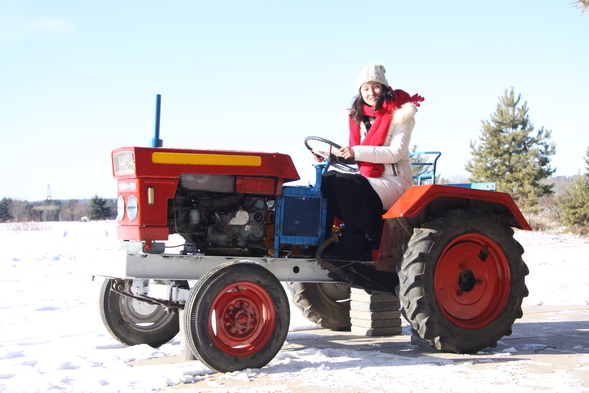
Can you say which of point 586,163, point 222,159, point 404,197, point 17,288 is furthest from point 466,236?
point 586,163

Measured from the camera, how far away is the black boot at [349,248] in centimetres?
504

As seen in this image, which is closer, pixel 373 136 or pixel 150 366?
pixel 150 366

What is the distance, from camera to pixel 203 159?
4.53 meters

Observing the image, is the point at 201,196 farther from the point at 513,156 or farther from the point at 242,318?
the point at 513,156

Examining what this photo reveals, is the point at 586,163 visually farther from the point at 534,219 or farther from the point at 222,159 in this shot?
the point at 222,159

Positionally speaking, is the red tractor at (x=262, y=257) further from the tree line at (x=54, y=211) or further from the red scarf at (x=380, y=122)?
the tree line at (x=54, y=211)

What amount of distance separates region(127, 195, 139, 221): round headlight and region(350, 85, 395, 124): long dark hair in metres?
2.04

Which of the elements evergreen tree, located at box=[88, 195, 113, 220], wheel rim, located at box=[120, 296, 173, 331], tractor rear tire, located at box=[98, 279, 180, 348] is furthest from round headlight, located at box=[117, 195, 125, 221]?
evergreen tree, located at box=[88, 195, 113, 220]

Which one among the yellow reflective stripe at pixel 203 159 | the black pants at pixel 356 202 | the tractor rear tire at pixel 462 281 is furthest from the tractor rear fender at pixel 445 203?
the yellow reflective stripe at pixel 203 159

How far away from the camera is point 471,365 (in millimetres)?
4289

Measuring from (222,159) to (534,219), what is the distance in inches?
1297

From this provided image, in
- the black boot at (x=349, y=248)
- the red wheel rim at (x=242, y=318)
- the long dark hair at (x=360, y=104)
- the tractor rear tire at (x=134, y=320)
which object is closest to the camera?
the red wheel rim at (x=242, y=318)

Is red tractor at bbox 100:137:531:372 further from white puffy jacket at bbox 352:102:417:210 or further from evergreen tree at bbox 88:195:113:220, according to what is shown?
evergreen tree at bbox 88:195:113:220

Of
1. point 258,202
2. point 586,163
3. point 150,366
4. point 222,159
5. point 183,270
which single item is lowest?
point 150,366
